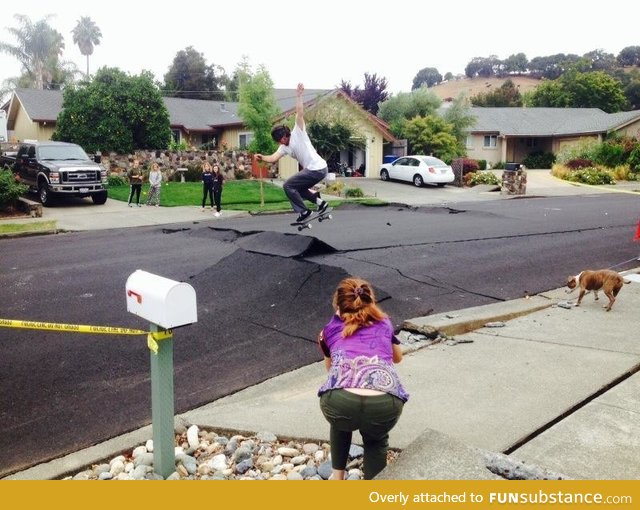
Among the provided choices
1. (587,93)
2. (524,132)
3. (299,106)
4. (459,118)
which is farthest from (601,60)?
(299,106)

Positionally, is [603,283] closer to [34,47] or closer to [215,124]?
[215,124]

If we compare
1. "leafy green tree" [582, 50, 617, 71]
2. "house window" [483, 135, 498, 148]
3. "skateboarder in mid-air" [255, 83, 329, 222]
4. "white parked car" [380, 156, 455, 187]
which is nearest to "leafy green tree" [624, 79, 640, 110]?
"leafy green tree" [582, 50, 617, 71]

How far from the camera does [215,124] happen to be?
41344mm

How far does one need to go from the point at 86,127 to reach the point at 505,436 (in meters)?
30.1

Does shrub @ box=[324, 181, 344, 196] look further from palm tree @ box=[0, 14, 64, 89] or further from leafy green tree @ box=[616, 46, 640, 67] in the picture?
leafy green tree @ box=[616, 46, 640, 67]

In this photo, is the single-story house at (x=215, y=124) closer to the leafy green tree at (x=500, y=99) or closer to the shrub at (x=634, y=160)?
the shrub at (x=634, y=160)

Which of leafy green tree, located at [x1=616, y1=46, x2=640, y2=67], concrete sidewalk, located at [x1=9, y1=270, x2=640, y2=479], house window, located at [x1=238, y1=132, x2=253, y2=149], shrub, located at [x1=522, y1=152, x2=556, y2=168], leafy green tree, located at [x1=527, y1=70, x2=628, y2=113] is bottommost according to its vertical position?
concrete sidewalk, located at [x1=9, y1=270, x2=640, y2=479]

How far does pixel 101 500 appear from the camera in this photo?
3428mm

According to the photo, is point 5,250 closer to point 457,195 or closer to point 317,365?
point 317,365

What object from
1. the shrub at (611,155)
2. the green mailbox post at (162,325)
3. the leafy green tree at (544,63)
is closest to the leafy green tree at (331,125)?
the shrub at (611,155)

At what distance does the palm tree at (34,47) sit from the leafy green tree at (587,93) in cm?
5732

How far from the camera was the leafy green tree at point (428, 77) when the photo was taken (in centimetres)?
17925

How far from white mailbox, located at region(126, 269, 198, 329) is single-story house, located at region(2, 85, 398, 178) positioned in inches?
1207

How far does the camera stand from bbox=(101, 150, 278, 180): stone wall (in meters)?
30.2
